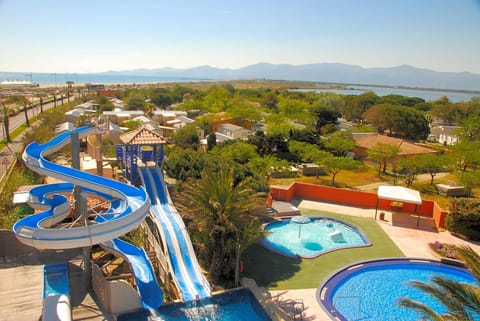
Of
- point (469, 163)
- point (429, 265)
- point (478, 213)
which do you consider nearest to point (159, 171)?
point (429, 265)

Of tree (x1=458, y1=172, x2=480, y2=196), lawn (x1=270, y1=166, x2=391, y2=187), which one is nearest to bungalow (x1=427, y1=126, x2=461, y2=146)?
lawn (x1=270, y1=166, x2=391, y2=187)

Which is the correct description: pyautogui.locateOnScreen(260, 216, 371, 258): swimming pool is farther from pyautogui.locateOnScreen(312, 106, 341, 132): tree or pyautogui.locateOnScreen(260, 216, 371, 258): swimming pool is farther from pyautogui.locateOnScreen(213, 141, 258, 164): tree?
pyautogui.locateOnScreen(312, 106, 341, 132): tree

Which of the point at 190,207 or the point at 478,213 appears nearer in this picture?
the point at 190,207

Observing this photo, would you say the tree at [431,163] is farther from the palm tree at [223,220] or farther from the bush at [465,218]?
Result: the palm tree at [223,220]

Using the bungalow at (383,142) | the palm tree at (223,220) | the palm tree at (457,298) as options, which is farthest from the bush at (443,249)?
the bungalow at (383,142)

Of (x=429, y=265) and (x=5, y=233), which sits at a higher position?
(x=5, y=233)

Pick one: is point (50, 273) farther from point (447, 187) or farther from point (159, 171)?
point (447, 187)

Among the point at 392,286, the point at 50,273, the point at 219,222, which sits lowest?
the point at 392,286
